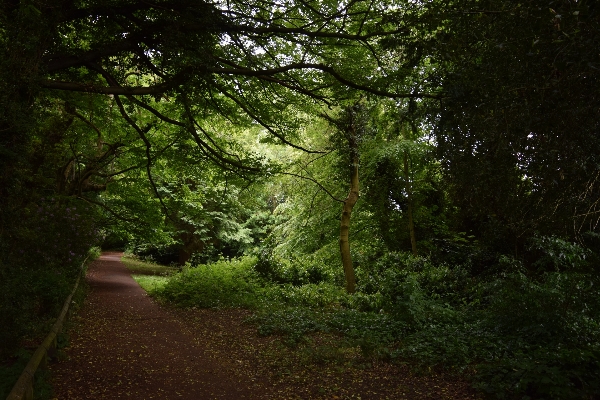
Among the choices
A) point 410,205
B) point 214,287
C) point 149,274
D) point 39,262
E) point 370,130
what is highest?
point 370,130

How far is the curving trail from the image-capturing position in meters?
5.08

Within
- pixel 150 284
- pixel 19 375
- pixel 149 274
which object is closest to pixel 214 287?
pixel 150 284

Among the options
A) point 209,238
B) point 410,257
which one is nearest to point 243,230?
point 209,238

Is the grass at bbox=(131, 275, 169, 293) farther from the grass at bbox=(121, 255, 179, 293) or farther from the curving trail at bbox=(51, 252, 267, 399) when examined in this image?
the curving trail at bbox=(51, 252, 267, 399)

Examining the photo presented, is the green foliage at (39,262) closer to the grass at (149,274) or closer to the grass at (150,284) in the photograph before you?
the grass at (150,284)

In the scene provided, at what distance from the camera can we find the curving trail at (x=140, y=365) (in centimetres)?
508

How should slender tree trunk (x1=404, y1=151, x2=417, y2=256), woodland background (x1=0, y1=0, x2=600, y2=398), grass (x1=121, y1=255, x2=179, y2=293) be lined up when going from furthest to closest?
grass (x1=121, y1=255, x2=179, y2=293), slender tree trunk (x1=404, y1=151, x2=417, y2=256), woodland background (x1=0, y1=0, x2=600, y2=398)

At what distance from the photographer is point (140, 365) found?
20.1ft

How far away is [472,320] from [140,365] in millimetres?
6439

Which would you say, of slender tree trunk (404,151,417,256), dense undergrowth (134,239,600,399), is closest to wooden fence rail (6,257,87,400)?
dense undergrowth (134,239,600,399)

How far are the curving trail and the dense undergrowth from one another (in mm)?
1653

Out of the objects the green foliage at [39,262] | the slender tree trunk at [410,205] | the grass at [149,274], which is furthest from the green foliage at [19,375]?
the slender tree trunk at [410,205]

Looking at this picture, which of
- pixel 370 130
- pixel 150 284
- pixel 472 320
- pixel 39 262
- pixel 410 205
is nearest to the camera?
pixel 472 320

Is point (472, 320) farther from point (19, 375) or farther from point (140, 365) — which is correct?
point (19, 375)
